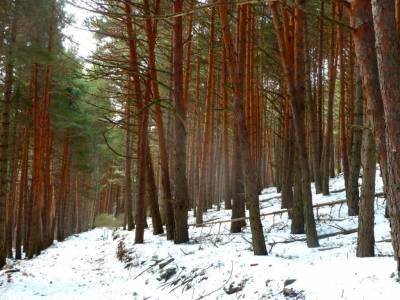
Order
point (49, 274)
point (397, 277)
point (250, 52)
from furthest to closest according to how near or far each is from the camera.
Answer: point (250, 52)
point (49, 274)
point (397, 277)

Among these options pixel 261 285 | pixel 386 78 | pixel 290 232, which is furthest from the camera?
pixel 290 232

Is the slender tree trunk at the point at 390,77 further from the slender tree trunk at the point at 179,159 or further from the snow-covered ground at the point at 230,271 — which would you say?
the slender tree trunk at the point at 179,159

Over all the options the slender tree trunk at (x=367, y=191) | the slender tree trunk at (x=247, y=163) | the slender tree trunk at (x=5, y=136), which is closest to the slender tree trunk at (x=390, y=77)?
the slender tree trunk at (x=367, y=191)

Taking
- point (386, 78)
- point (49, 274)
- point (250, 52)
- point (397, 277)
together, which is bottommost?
point (49, 274)

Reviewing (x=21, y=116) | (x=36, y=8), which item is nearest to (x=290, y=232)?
(x=36, y=8)

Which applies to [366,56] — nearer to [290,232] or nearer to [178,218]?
[290,232]

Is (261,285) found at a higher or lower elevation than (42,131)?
lower

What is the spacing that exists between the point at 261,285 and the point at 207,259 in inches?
85.1

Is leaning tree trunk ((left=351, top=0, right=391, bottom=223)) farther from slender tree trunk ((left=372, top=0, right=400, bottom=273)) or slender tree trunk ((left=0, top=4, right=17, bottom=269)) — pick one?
slender tree trunk ((left=0, top=4, right=17, bottom=269))

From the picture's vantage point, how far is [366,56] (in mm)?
4180

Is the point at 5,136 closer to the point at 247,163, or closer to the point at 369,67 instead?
the point at 247,163

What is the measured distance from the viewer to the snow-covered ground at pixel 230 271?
→ 179 inches

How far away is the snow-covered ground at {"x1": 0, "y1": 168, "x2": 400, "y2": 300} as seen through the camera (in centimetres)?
454

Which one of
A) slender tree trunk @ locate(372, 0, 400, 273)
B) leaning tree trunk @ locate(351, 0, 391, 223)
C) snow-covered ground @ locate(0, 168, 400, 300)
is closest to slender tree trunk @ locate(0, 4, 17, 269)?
snow-covered ground @ locate(0, 168, 400, 300)
